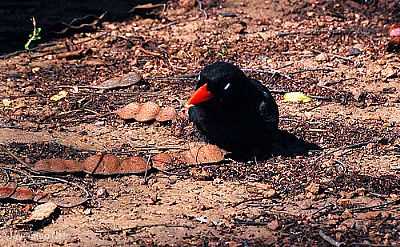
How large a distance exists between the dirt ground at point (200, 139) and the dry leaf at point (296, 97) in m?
0.06

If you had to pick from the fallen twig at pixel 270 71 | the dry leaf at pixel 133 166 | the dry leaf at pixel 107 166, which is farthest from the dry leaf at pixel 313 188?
the fallen twig at pixel 270 71

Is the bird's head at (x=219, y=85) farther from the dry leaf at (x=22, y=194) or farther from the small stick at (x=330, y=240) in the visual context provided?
the small stick at (x=330, y=240)

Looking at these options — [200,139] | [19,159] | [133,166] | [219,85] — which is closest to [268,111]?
[219,85]

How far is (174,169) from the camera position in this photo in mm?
5023

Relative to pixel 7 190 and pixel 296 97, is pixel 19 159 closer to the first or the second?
pixel 7 190

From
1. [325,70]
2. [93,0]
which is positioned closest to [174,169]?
[325,70]

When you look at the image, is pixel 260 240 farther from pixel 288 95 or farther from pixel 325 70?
pixel 325 70

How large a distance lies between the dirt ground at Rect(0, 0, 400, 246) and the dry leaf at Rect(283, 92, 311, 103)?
6 cm

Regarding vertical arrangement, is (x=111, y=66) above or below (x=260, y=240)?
below

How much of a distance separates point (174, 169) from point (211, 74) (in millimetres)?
552

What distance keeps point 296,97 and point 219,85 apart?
1.24m

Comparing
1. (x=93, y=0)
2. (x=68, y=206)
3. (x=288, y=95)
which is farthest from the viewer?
(x=93, y=0)

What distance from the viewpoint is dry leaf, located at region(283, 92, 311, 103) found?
20.0ft

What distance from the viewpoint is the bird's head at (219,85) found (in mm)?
5008
